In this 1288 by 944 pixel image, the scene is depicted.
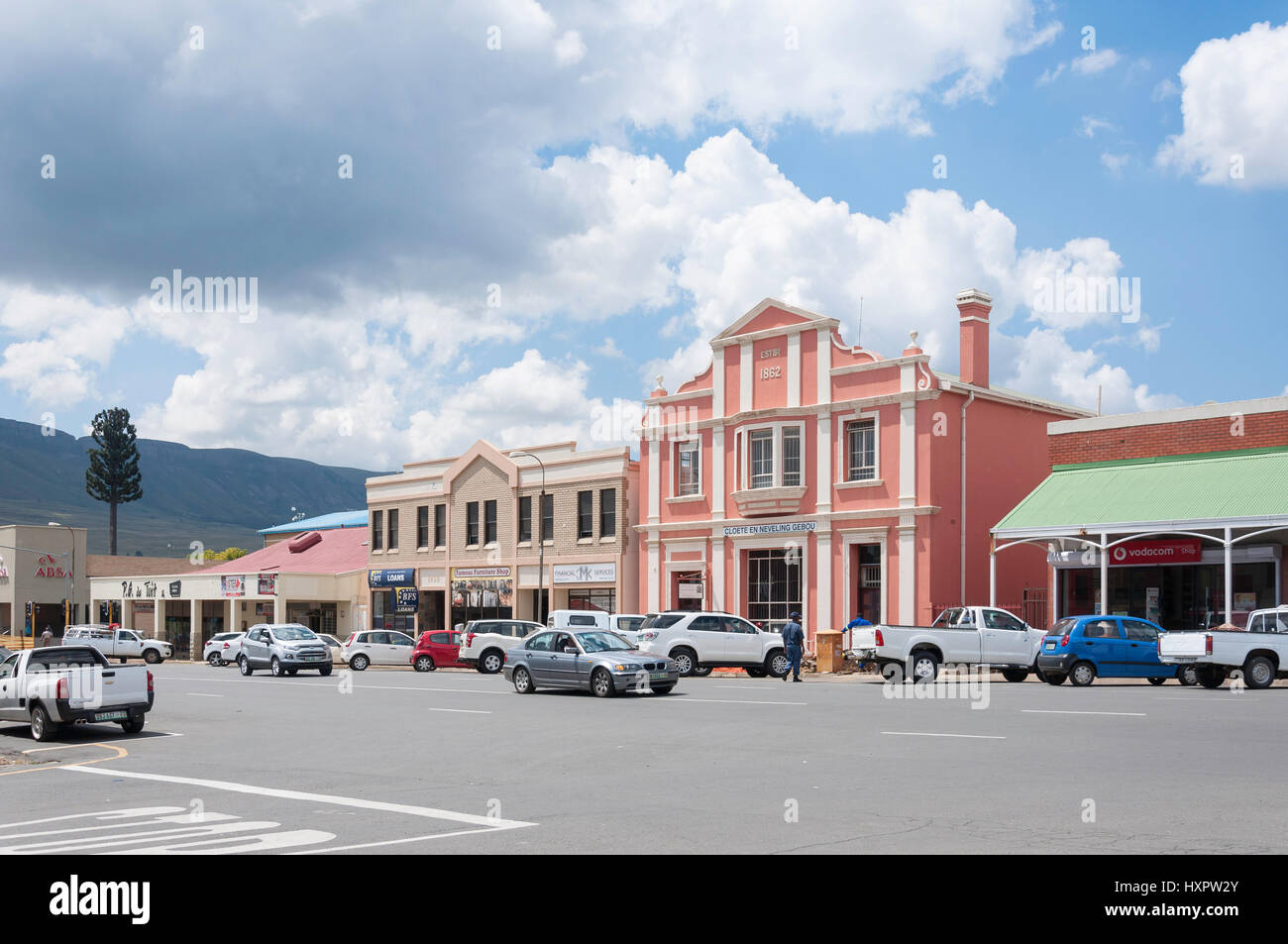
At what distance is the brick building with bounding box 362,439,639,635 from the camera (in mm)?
51125

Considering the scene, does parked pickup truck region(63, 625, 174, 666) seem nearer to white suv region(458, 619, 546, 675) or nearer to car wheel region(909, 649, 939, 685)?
white suv region(458, 619, 546, 675)

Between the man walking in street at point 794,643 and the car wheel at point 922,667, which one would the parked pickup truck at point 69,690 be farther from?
the car wheel at point 922,667

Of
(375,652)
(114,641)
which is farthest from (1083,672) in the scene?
(114,641)

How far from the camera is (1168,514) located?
3325 centimetres

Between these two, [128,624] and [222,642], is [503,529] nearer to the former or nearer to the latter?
[222,642]

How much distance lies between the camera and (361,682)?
3562cm

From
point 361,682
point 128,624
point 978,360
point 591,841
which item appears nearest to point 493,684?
point 361,682

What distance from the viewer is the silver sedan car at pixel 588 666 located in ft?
85.3

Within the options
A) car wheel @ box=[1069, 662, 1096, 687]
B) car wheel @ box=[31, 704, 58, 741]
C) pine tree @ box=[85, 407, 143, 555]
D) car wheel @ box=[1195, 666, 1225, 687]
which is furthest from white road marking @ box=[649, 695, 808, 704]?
pine tree @ box=[85, 407, 143, 555]

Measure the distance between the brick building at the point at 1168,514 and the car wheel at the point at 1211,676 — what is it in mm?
5270

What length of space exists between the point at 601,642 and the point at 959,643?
8492 mm

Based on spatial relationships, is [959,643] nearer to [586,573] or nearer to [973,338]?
[973,338]

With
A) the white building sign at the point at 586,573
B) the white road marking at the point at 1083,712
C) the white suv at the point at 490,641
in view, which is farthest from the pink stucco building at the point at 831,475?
the white road marking at the point at 1083,712
